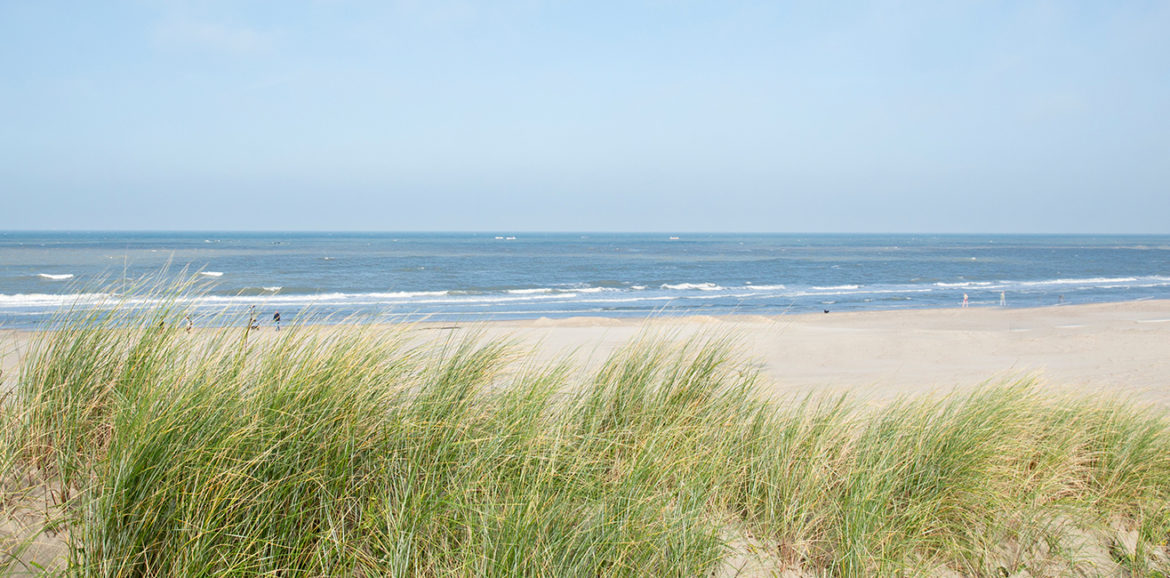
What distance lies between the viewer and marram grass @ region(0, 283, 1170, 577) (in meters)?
2.71

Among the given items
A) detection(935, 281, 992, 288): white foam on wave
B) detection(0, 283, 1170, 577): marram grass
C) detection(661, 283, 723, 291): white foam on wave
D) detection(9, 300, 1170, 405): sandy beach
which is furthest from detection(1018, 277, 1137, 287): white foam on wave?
detection(0, 283, 1170, 577): marram grass

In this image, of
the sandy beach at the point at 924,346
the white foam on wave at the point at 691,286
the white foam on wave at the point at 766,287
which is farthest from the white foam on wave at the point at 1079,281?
the white foam on wave at the point at 691,286

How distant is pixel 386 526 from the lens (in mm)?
2947

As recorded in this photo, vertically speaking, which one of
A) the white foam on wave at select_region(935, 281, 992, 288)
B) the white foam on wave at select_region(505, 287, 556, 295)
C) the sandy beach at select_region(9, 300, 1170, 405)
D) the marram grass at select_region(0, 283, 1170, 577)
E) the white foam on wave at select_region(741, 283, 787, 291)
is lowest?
the white foam on wave at select_region(741, 283, 787, 291)

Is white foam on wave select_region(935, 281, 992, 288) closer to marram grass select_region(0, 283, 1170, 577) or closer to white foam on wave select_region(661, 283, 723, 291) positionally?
white foam on wave select_region(661, 283, 723, 291)

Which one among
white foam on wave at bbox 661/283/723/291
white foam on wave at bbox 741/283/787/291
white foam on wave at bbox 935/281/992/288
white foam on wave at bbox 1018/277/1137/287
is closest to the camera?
white foam on wave at bbox 661/283/723/291

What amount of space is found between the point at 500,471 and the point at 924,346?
15.6 m

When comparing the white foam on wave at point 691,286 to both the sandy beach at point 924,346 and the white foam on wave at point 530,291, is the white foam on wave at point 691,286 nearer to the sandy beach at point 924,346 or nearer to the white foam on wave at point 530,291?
the white foam on wave at point 530,291

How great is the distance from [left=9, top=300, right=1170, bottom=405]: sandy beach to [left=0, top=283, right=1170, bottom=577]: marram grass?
3.13 meters

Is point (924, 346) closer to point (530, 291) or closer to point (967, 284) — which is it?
point (530, 291)

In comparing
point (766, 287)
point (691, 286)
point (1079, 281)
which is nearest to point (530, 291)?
point (691, 286)

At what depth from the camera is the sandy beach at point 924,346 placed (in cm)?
1095

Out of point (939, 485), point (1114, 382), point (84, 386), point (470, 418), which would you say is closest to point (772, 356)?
point (1114, 382)

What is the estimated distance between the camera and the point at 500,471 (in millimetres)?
3215
